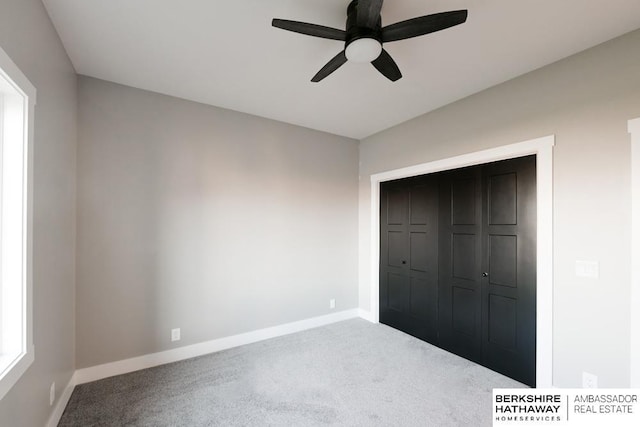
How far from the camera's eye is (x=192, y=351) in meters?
2.92

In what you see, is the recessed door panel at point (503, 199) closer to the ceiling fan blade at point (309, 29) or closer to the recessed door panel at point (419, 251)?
the recessed door panel at point (419, 251)

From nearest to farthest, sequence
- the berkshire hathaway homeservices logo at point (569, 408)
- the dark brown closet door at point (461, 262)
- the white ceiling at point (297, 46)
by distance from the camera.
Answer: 1. the white ceiling at point (297, 46)
2. the berkshire hathaway homeservices logo at point (569, 408)
3. the dark brown closet door at point (461, 262)

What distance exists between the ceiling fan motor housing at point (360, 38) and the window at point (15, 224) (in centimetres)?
172

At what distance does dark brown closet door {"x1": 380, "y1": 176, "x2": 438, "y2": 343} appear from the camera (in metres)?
3.26

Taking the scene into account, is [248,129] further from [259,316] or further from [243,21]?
[259,316]

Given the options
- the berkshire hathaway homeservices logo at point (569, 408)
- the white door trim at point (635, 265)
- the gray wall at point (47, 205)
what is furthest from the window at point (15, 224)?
the white door trim at point (635, 265)

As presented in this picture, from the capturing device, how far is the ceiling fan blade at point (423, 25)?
4.66ft

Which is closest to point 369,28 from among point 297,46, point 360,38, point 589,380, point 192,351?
point 360,38

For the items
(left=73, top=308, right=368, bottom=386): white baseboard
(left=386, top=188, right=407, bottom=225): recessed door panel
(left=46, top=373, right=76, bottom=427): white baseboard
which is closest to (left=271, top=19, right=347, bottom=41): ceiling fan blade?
(left=386, top=188, right=407, bottom=225): recessed door panel

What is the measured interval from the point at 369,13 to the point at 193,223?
2477 millimetres

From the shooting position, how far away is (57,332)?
1.96m

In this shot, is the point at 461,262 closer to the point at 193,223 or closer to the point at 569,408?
the point at 569,408

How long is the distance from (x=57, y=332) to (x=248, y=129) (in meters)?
2.50

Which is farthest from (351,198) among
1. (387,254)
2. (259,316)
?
(259,316)
